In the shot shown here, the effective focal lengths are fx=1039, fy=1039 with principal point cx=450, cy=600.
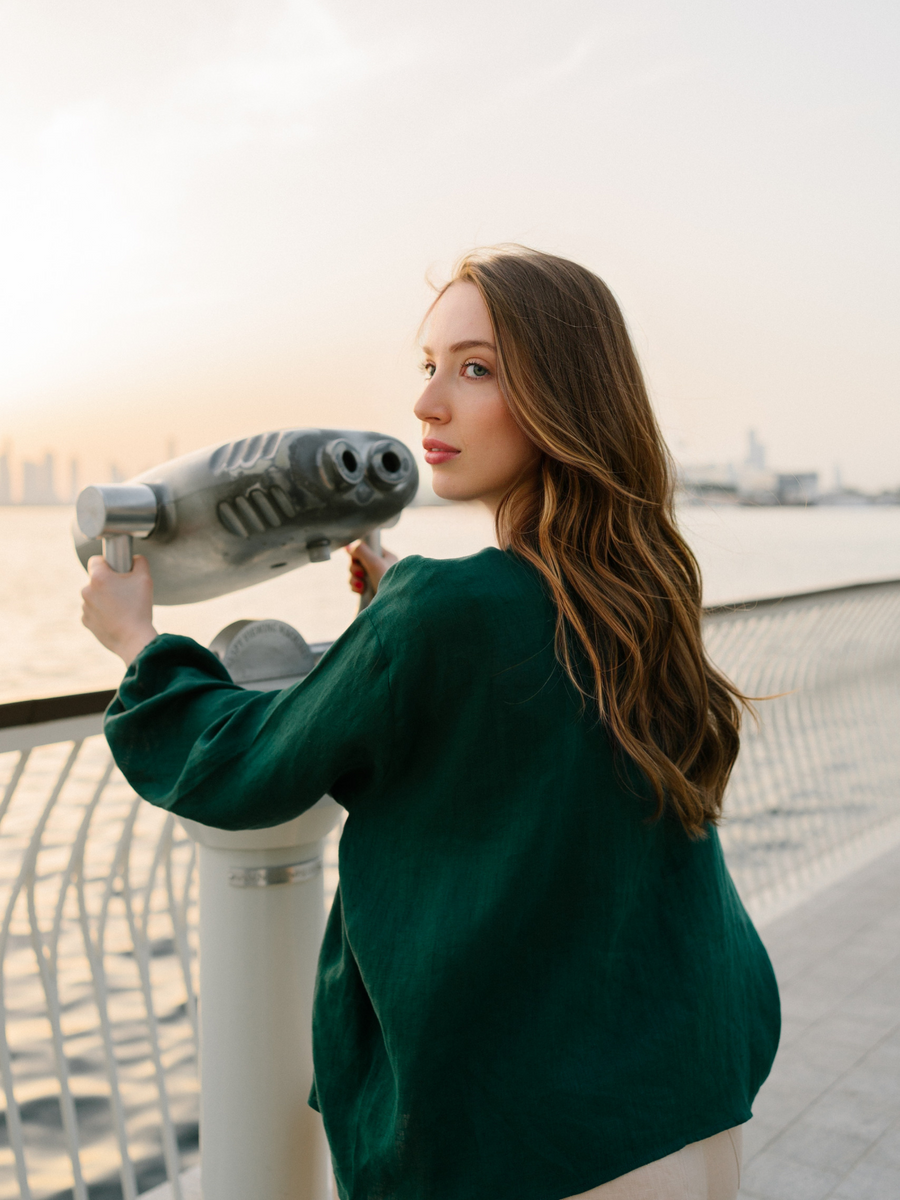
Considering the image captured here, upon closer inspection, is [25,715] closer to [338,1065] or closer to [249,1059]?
[249,1059]

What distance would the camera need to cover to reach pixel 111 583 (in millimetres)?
1064

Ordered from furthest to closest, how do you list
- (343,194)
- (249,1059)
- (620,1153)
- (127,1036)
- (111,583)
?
(343,194)
(127,1036)
(249,1059)
(111,583)
(620,1153)

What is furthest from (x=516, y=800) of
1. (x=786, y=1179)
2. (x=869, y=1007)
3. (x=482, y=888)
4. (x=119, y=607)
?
(x=869, y=1007)

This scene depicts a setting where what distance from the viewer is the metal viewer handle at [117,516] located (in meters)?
1.07

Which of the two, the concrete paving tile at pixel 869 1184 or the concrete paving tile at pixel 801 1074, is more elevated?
the concrete paving tile at pixel 869 1184

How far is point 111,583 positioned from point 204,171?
1700 inches

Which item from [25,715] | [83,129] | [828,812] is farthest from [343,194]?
[25,715]

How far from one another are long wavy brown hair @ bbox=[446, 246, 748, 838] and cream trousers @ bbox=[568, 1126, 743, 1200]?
0.26 meters

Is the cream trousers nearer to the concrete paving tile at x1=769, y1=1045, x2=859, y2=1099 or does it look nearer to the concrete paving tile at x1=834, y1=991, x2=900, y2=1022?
the concrete paving tile at x1=769, y1=1045, x2=859, y2=1099

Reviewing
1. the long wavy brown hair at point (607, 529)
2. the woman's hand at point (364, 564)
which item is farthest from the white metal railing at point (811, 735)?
the long wavy brown hair at point (607, 529)

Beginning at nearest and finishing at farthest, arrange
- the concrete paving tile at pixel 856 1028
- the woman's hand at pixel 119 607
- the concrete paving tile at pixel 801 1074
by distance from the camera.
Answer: the woman's hand at pixel 119 607 → the concrete paving tile at pixel 801 1074 → the concrete paving tile at pixel 856 1028

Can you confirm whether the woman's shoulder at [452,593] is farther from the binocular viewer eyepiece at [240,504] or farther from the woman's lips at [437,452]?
the binocular viewer eyepiece at [240,504]

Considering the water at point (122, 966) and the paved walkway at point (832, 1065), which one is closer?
the water at point (122, 966)

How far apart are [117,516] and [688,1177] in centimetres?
81
